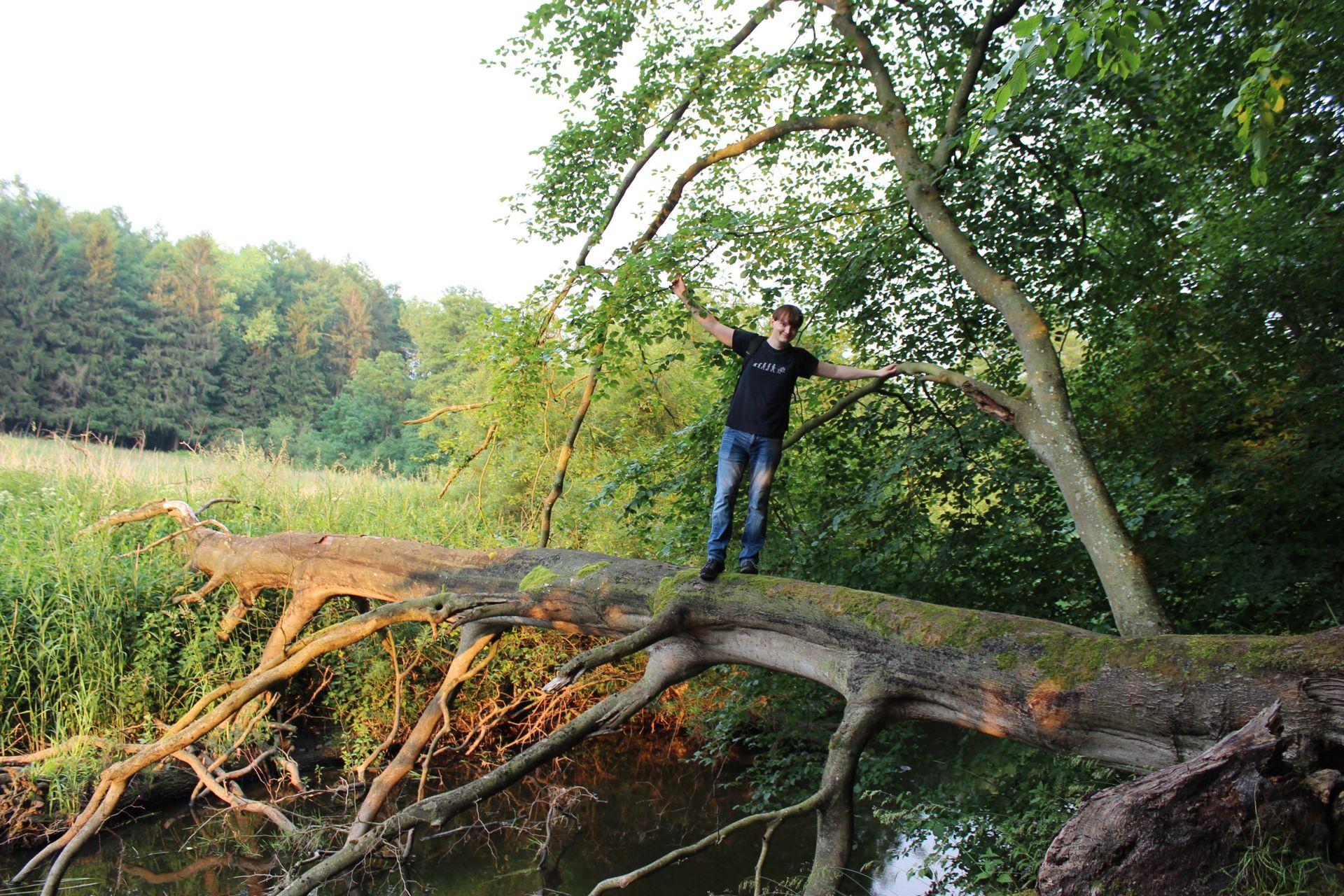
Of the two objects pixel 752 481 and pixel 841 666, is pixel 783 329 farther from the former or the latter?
pixel 841 666

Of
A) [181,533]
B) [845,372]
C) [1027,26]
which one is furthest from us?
Result: [181,533]

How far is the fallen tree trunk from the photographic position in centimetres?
289

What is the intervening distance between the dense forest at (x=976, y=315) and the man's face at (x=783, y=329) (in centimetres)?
73

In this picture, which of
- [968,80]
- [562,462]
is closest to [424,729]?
[562,462]

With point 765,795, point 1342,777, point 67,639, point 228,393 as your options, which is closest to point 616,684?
point 765,795

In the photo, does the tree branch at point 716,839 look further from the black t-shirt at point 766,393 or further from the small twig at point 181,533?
the small twig at point 181,533

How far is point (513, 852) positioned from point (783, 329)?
4.30m

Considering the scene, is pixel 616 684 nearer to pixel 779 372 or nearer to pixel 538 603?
pixel 538 603

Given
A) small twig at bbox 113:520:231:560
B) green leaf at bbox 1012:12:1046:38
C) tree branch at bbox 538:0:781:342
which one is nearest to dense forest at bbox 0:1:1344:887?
tree branch at bbox 538:0:781:342

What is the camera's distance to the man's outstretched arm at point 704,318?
4969 millimetres

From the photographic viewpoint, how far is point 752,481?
4703 mm

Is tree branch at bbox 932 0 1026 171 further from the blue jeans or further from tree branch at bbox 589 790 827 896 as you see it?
tree branch at bbox 589 790 827 896

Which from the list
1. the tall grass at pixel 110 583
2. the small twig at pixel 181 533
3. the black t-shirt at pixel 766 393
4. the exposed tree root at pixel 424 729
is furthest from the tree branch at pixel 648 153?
the small twig at pixel 181 533

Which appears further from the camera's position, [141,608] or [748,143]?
[141,608]
